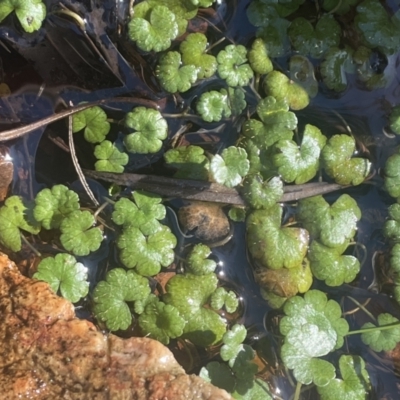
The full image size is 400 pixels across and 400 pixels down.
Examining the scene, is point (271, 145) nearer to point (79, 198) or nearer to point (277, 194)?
point (277, 194)

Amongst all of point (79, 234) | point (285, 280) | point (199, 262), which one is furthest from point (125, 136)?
point (285, 280)

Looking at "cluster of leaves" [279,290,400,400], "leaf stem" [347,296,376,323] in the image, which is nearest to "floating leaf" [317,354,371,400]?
"cluster of leaves" [279,290,400,400]

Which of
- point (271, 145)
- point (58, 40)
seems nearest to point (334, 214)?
point (271, 145)

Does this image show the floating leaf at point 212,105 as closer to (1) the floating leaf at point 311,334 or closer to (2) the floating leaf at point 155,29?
(2) the floating leaf at point 155,29

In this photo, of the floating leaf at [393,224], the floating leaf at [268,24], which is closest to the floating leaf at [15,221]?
the floating leaf at [268,24]

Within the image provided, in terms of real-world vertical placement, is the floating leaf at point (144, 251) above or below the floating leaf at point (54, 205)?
below

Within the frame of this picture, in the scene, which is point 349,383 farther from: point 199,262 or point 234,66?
point 234,66

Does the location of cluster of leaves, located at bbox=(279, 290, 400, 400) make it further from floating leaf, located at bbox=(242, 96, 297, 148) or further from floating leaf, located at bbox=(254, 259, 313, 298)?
floating leaf, located at bbox=(242, 96, 297, 148)
